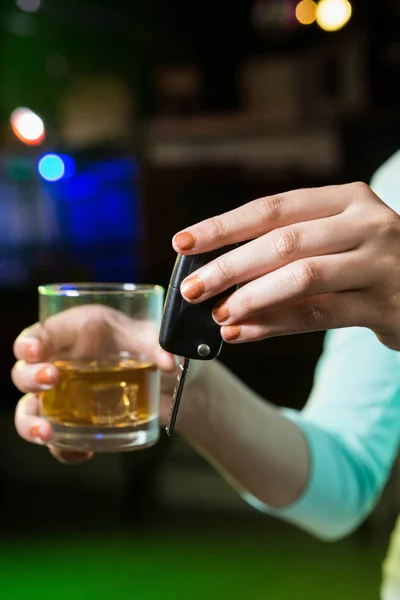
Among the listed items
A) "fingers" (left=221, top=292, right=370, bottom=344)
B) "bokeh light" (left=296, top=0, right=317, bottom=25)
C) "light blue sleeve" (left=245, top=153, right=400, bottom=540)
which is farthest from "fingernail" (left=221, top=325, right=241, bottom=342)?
"bokeh light" (left=296, top=0, right=317, bottom=25)

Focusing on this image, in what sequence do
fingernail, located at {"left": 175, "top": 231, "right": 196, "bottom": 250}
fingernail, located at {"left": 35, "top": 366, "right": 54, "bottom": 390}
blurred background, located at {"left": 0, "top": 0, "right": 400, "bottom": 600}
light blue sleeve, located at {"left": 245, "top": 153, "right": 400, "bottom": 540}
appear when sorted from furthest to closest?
blurred background, located at {"left": 0, "top": 0, "right": 400, "bottom": 600}
light blue sleeve, located at {"left": 245, "top": 153, "right": 400, "bottom": 540}
fingernail, located at {"left": 35, "top": 366, "right": 54, "bottom": 390}
fingernail, located at {"left": 175, "top": 231, "right": 196, "bottom": 250}

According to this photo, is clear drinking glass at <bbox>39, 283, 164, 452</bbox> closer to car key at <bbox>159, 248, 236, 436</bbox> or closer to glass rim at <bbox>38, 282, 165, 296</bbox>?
glass rim at <bbox>38, 282, 165, 296</bbox>

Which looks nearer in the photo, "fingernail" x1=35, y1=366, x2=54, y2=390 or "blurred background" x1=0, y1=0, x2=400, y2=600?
"fingernail" x1=35, y1=366, x2=54, y2=390

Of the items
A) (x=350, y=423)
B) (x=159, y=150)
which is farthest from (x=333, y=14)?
(x=350, y=423)

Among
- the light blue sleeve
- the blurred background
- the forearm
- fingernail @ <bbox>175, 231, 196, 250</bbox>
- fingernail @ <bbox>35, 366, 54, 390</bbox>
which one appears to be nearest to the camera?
fingernail @ <bbox>175, 231, 196, 250</bbox>

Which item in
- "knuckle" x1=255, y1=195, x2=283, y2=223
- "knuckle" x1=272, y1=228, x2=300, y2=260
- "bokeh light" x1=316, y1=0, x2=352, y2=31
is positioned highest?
"bokeh light" x1=316, y1=0, x2=352, y2=31

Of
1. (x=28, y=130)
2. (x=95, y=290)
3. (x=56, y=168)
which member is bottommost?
(x=56, y=168)

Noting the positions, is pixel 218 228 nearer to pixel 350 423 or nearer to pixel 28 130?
pixel 350 423
